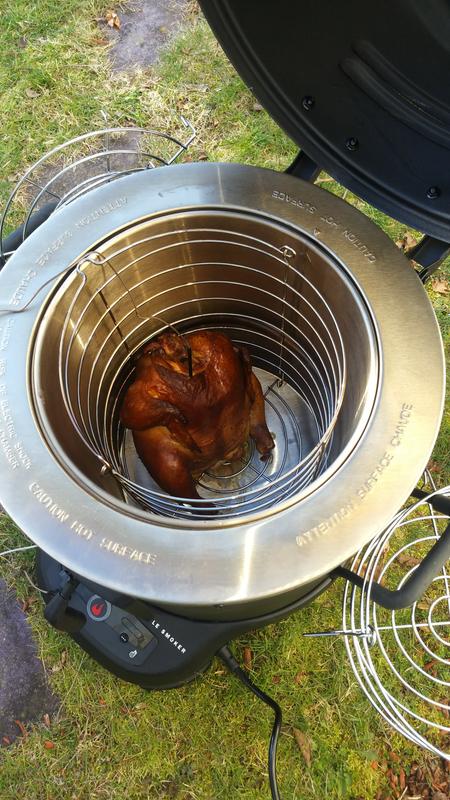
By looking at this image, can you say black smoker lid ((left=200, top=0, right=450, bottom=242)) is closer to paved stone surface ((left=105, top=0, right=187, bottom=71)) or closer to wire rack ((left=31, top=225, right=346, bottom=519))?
wire rack ((left=31, top=225, right=346, bottom=519))

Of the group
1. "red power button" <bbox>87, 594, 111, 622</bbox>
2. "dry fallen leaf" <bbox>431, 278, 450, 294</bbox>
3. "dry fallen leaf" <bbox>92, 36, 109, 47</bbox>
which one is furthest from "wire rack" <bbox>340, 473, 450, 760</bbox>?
"dry fallen leaf" <bbox>92, 36, 109, 47</bbox>

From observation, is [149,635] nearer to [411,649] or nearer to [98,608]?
[98,608]

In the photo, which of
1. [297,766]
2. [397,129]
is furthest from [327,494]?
[297,766]

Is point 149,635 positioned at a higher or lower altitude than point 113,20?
lower

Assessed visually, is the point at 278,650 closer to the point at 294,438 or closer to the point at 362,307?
the point at 294,438

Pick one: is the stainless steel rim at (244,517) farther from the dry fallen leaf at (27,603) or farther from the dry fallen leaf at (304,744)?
the dry fallen leaf at (27,603)

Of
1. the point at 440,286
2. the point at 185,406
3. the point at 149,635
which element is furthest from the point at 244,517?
the point at 440,286
